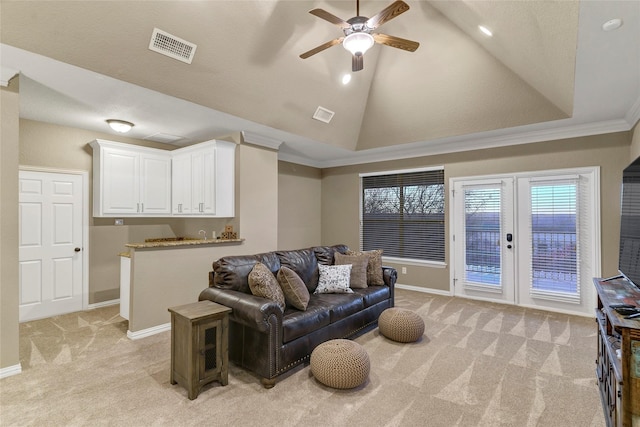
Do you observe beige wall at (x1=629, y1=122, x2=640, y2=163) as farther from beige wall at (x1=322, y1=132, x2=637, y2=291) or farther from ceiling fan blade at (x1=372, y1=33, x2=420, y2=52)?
ceiling fan blade at (x1=372, y1=33, x2=420, y2=52)

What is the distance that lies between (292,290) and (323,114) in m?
2.89

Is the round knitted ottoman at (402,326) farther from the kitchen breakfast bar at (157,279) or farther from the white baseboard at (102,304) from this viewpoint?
the white baseboard at (102,304)

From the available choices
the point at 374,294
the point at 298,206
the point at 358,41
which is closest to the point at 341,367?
the point at 374,294

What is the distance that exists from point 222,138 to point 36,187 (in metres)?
2.62

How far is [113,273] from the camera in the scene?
5.05m

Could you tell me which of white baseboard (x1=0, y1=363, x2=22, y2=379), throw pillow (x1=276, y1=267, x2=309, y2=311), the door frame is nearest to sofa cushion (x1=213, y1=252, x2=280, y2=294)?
throw pillow (x1=276, y1=267, x2=309, y2=311)

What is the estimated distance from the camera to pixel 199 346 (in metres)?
2.45

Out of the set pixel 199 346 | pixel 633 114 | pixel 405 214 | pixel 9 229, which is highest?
pixel 633 114

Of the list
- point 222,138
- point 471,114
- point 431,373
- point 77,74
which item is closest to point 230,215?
point 222,138

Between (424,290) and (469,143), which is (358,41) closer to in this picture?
(469,143)

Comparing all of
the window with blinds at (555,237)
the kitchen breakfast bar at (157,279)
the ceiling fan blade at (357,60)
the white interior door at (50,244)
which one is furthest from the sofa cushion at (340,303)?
the white interior door at (50,244)

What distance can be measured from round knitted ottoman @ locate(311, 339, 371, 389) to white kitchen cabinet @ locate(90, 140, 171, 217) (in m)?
3.81

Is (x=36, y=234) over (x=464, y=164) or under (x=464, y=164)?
under

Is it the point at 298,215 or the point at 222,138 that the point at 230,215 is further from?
the point at 298,215
